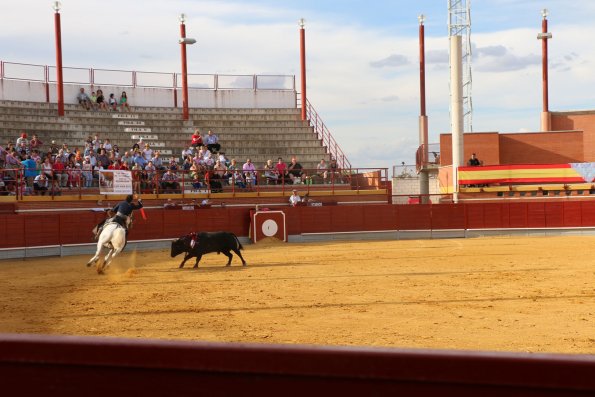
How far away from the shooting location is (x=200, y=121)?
35.4 meters

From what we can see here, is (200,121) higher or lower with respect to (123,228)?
higher

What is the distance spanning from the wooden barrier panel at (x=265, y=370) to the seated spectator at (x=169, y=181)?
2400cm

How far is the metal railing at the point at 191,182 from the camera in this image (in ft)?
76.5

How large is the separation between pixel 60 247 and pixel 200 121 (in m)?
14.3

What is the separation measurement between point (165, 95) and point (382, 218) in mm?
14407

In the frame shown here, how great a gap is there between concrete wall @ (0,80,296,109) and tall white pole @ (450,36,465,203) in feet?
33.0

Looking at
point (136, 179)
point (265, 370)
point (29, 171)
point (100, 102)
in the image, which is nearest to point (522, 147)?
point (100, 102)

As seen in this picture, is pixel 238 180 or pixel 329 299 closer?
pixel 329 299

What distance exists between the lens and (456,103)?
100ft

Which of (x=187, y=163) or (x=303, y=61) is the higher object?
(x=303, y=61)

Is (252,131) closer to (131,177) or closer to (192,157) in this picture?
(192,157)

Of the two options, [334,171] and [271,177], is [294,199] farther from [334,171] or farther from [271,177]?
[334,171]

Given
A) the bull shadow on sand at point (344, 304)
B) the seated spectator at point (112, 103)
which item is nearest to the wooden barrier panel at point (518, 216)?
the bull shadow on sand at point (344, 304)

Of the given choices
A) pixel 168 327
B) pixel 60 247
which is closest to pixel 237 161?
pixel 60 247
